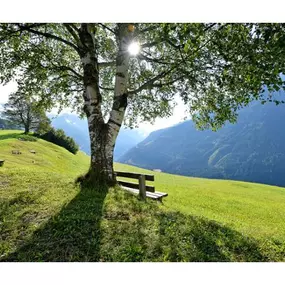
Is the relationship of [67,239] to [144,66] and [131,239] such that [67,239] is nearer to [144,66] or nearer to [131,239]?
[131,239]

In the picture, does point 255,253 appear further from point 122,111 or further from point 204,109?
point 204,109

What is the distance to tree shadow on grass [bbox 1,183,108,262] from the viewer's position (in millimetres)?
6797

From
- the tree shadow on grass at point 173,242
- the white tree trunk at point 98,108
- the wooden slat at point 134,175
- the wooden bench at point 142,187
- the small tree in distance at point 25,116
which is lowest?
the tree shadow on grass at point 173,242

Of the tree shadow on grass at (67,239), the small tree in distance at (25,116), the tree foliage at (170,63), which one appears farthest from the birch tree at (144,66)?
the small tree in distance at (25,116)

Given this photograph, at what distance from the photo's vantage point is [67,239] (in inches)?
298

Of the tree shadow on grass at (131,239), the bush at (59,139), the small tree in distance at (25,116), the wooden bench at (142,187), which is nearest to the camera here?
the tree shadow on grass at (131,239)

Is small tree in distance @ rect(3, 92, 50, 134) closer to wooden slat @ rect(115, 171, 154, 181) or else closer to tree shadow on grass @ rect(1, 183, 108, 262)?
wooden slat @ rect(115, 171, 154, 181)

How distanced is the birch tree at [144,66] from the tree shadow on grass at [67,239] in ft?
12.5

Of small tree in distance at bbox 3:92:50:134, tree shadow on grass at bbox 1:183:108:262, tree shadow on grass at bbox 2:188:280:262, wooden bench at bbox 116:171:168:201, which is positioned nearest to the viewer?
tree shadow on grass at bbox 1:183:108:262

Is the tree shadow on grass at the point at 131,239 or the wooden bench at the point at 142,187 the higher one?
the wooden bench at the point at 142,187

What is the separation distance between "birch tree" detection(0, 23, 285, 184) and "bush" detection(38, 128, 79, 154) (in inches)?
2465

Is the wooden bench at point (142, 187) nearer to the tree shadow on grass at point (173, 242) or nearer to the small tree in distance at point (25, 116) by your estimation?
the tree shadow on grass at point (173, 242)

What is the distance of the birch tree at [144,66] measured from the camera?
9.01m

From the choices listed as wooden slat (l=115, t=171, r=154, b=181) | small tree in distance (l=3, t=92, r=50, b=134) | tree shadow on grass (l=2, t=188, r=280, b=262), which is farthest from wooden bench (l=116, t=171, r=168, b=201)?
small tree in distance (l=3, t=92, r=50, b=134)
